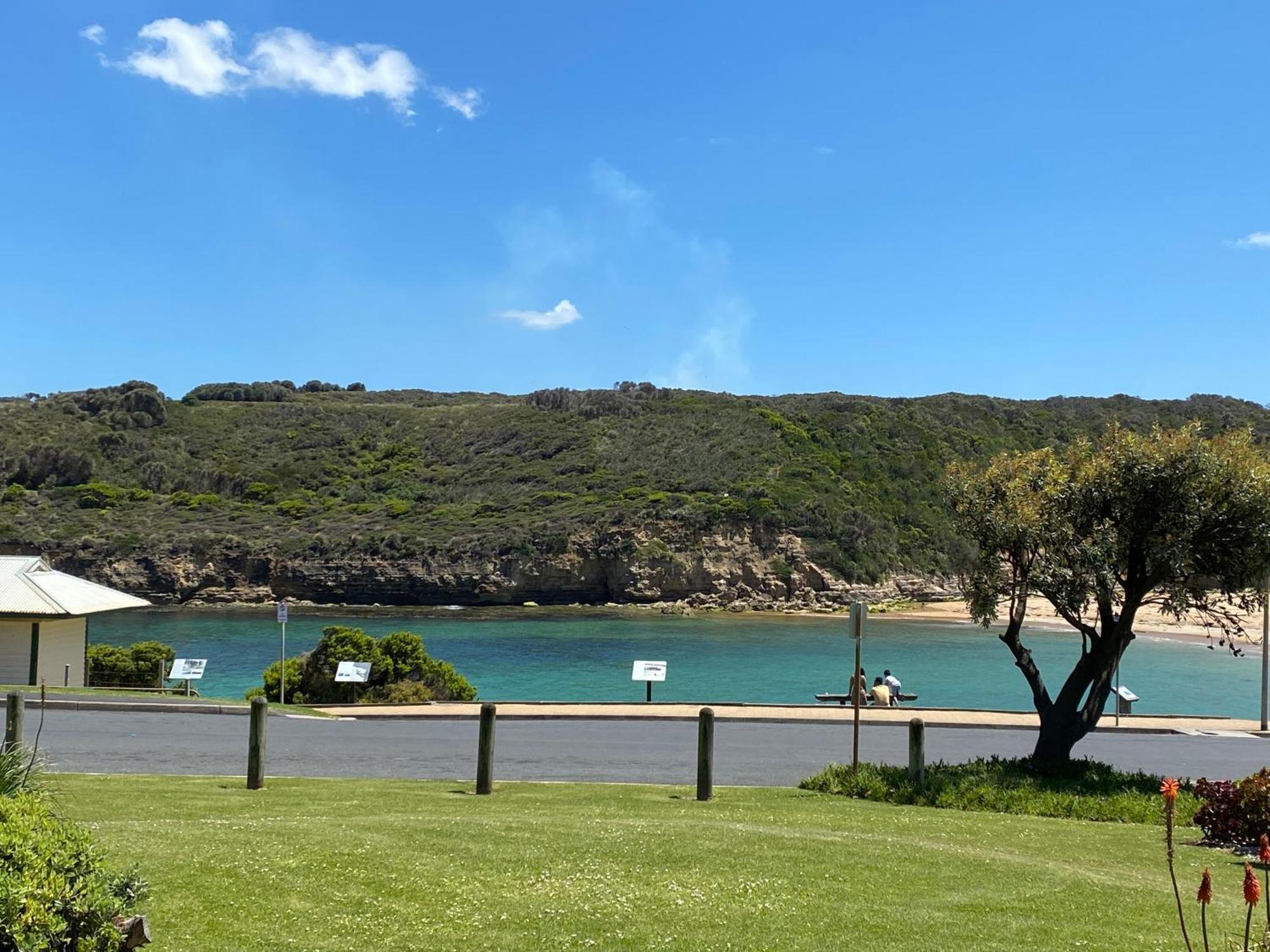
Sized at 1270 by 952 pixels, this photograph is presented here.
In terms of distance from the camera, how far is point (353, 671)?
27.4m

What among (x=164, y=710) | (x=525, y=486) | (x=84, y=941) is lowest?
(x=164, y=710)

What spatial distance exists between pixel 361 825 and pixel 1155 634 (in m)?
69.3

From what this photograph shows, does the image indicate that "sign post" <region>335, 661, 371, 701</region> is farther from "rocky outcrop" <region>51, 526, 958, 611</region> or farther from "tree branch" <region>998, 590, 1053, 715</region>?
"rocky outcrop" <region>51, 526, 958, 611</region>

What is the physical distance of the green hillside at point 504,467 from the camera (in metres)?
86.9

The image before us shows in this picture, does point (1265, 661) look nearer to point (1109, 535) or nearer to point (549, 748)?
point (1109, 535)

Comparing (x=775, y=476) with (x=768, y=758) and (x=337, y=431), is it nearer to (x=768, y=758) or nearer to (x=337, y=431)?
(x=337, y=431)

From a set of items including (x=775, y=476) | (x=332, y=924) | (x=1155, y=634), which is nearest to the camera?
(x=332, y=924)

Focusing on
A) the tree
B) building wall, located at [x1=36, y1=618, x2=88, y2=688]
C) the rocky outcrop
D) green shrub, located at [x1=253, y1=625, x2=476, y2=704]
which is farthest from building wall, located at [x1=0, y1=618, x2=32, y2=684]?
the rocky outcrop

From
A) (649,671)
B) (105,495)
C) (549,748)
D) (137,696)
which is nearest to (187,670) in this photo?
(137,696)

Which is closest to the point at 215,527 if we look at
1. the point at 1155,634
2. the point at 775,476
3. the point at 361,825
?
the point at 775,476

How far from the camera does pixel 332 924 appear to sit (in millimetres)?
6426

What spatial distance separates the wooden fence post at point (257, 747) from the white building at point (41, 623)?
655 inches

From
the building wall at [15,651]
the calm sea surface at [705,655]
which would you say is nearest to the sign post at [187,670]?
the building wall at [15,651]

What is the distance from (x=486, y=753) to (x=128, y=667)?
911 inches
